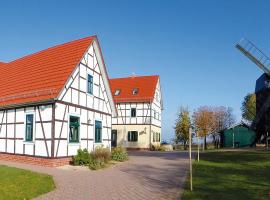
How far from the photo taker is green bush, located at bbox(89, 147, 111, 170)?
17812mm

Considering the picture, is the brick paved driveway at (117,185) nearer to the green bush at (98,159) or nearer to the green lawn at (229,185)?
the green lawn at (229,185)

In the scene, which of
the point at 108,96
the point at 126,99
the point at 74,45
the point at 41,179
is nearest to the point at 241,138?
the point at 126,99

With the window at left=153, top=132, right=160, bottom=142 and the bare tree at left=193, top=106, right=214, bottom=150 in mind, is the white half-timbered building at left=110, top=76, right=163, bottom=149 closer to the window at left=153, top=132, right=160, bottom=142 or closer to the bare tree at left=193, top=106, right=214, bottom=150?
the window at left=153, top=132, right=160, bottom=142

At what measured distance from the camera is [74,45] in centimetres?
2244

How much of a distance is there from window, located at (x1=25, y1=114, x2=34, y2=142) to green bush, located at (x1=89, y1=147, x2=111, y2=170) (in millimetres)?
3498

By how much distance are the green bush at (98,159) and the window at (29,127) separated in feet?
11.5

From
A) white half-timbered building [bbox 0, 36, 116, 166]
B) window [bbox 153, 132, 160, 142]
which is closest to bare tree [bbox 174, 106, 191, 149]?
window [bbox 153, 132, 160, 142]

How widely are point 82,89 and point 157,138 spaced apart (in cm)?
2518

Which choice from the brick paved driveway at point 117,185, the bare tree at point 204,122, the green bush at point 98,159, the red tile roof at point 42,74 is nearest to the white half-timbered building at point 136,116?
the bare tree at point 204,122

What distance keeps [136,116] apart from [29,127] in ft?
74.3

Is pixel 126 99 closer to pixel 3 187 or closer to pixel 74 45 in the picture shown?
pixel 74 45

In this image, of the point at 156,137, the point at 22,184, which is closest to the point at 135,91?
the point at 156,137

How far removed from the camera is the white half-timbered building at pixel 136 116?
133 feet

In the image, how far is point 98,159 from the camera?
18422 millimetres
